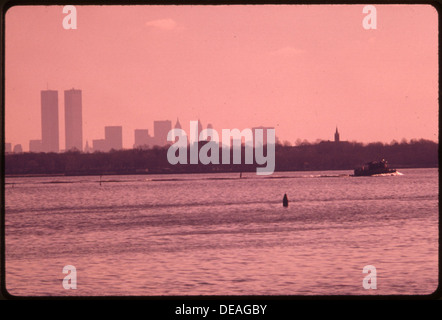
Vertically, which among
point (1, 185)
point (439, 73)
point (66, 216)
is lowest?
point (66, 216)

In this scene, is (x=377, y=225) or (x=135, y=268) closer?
(x=135, y=268)

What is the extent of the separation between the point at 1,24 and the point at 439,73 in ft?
9.04

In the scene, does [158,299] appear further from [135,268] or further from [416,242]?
[416,242]

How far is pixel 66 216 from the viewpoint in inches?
2334

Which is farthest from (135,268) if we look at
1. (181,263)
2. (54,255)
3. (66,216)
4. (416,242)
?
(66,216)

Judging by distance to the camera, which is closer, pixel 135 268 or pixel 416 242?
pixel 135 268

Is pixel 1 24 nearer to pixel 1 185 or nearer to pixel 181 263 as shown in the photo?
pixel 1 185
